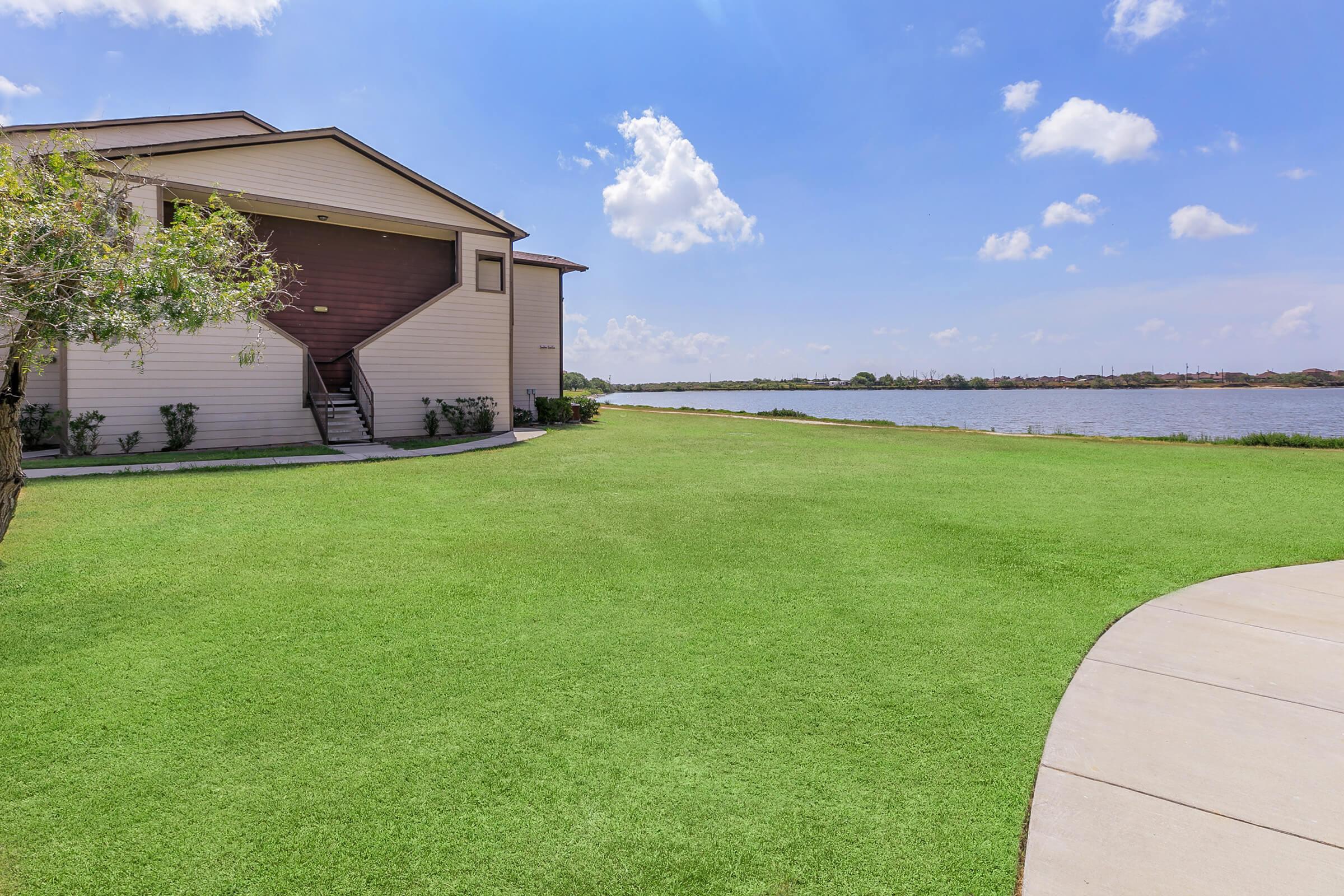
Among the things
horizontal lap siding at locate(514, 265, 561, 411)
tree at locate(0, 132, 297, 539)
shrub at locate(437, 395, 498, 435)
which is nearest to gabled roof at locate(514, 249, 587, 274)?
horizontal lap siding at locate(514, 265, 561, 411)

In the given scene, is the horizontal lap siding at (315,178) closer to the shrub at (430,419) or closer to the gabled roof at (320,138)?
the gabled roof at (320,138)

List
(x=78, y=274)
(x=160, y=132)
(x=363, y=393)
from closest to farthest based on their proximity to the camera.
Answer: (x=78, y=274), (x=363, y=393), (x=160, y=132)

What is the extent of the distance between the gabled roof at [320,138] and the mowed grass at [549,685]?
8304mm

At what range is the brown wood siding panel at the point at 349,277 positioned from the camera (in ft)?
52.2

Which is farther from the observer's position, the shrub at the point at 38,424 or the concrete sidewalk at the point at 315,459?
the shrub at the point at 38,424

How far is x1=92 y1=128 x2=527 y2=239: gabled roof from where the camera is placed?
12.4m

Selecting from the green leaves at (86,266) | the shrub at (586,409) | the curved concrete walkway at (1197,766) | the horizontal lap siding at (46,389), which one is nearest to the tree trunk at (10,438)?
the green leaves at (86,266)

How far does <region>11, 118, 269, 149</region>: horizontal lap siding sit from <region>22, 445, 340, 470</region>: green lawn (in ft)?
21.9

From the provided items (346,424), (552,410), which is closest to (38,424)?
(346,424)

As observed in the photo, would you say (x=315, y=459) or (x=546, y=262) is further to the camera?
(x=546, y=262)

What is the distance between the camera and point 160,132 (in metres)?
16.5

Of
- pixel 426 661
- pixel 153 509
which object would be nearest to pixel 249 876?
pixel 426 661

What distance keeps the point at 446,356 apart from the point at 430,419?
1745 mm

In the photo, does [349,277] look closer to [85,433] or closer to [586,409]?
[85,433]
